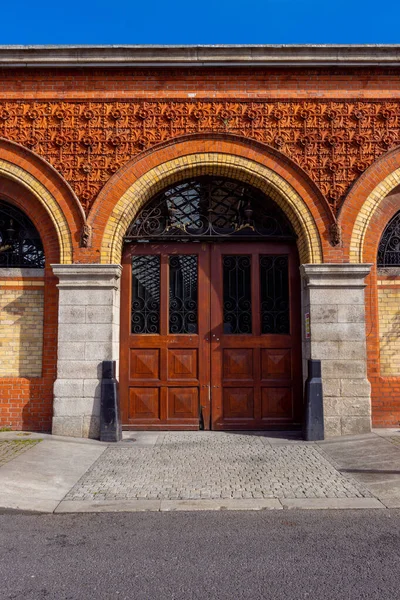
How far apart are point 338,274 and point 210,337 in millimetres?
2474

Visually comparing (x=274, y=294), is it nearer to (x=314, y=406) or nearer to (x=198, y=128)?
(x=314, y=406)

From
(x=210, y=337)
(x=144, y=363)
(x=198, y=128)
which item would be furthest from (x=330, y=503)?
(x=198, y=128)

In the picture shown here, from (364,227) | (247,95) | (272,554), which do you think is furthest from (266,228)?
(272,554)

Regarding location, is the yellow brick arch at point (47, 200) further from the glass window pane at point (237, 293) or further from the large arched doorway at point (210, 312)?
the glass window pane at point (237, 293)

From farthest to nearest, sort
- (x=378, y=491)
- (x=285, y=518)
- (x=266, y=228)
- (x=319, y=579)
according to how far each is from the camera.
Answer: (x=266, y=228) → (x=378, y=491) → (x=285, y=518) → (x=319, y=579)

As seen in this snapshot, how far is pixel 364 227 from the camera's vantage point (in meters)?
8.25

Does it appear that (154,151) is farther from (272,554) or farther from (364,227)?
(272,554)

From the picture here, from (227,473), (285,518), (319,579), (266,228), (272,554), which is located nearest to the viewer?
(319,579)

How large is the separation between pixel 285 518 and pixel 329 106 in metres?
6.97

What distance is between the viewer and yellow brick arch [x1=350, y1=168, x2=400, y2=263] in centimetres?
823

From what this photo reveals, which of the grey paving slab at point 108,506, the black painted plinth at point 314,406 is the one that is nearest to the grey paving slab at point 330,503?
the grey paving slab at point 108,506

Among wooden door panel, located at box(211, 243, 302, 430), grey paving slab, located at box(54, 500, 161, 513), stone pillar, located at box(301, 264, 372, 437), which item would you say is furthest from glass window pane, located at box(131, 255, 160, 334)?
grey paving slab, located at box(54, 500, 161, 513)

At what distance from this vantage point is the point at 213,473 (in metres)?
5.96

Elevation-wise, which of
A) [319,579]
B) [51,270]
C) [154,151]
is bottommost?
[319,579]
